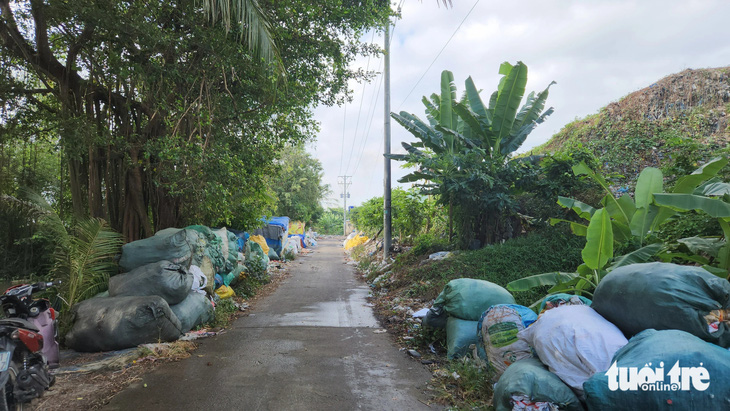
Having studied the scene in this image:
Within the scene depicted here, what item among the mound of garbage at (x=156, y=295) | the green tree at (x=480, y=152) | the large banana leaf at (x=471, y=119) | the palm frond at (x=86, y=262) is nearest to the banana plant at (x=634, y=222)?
the green tree at (x=480, y=152)

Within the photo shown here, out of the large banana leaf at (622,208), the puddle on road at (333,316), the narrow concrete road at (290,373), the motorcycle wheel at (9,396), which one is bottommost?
the puddle on road at (333,316)

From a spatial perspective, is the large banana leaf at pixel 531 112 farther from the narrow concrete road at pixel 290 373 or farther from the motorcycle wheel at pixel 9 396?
the motorcycle wheel at pixel 9 396

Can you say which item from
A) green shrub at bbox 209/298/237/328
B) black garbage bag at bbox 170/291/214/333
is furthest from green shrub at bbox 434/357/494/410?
green shrub at bbox 209/298/237/328

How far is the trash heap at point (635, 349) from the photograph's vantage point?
198 cm

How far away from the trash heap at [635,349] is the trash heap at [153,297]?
379cm

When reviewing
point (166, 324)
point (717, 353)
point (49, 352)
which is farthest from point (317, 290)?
point (717, 353)

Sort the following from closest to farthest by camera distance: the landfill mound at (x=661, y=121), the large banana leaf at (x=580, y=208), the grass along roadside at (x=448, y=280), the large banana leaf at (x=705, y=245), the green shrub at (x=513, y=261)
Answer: the grass along roadside at (x=448, y=280)
the large banana leaf at (x=705, y=245)
the large banana leaf at (x=580, y=208)
the green shrub at (x=513, y=261)
the landfill mound at (x=661, y=121)

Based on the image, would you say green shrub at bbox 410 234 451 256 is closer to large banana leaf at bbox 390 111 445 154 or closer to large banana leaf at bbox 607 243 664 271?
large banana leaf at bbox 390 111 445 154

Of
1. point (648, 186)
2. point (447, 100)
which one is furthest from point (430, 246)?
point (648, 186)

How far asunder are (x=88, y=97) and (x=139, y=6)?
5.74ft

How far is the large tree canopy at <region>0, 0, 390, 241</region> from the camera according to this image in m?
5.79

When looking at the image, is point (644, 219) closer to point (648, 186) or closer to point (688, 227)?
point (648, 186)

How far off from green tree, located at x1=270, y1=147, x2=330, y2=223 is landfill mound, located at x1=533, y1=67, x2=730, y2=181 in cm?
1972

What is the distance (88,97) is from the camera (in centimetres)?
646
